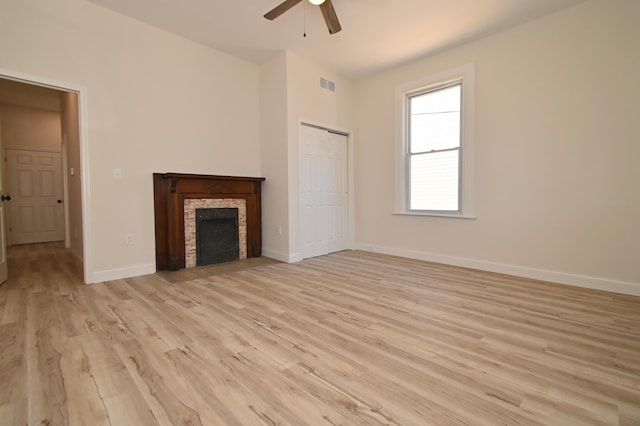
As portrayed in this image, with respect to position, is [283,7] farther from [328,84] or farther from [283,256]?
[283,256]

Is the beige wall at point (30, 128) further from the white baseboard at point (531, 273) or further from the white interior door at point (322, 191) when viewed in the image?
the white baseboard at point (531, 273)

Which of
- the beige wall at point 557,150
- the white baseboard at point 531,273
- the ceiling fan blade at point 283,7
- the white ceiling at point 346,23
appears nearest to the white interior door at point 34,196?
the white ceiling at point 346,23

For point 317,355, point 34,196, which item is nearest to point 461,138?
point 317,355

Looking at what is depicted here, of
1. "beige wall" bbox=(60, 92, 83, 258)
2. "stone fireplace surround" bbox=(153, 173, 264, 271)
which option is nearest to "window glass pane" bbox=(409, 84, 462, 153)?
"stone fireplace surround" bbox=(153, 173, 264, 271)

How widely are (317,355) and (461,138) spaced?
11.2 feet

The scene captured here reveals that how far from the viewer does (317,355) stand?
1682 mm

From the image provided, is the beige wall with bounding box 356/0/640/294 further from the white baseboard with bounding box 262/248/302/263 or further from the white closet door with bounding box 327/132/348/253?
the white baseboard with bounding box 262/248/302/263

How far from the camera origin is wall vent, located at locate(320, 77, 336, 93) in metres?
4.53

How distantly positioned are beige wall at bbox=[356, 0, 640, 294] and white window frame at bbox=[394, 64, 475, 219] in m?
0.08

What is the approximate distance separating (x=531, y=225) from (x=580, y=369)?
217 centimetres

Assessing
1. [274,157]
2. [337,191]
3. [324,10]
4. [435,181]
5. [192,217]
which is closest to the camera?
[324,10]

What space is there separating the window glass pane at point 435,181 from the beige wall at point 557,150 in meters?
0.26

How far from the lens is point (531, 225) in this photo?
3.31 meters

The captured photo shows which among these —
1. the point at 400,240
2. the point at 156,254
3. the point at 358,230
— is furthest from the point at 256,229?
the point at 400,240
